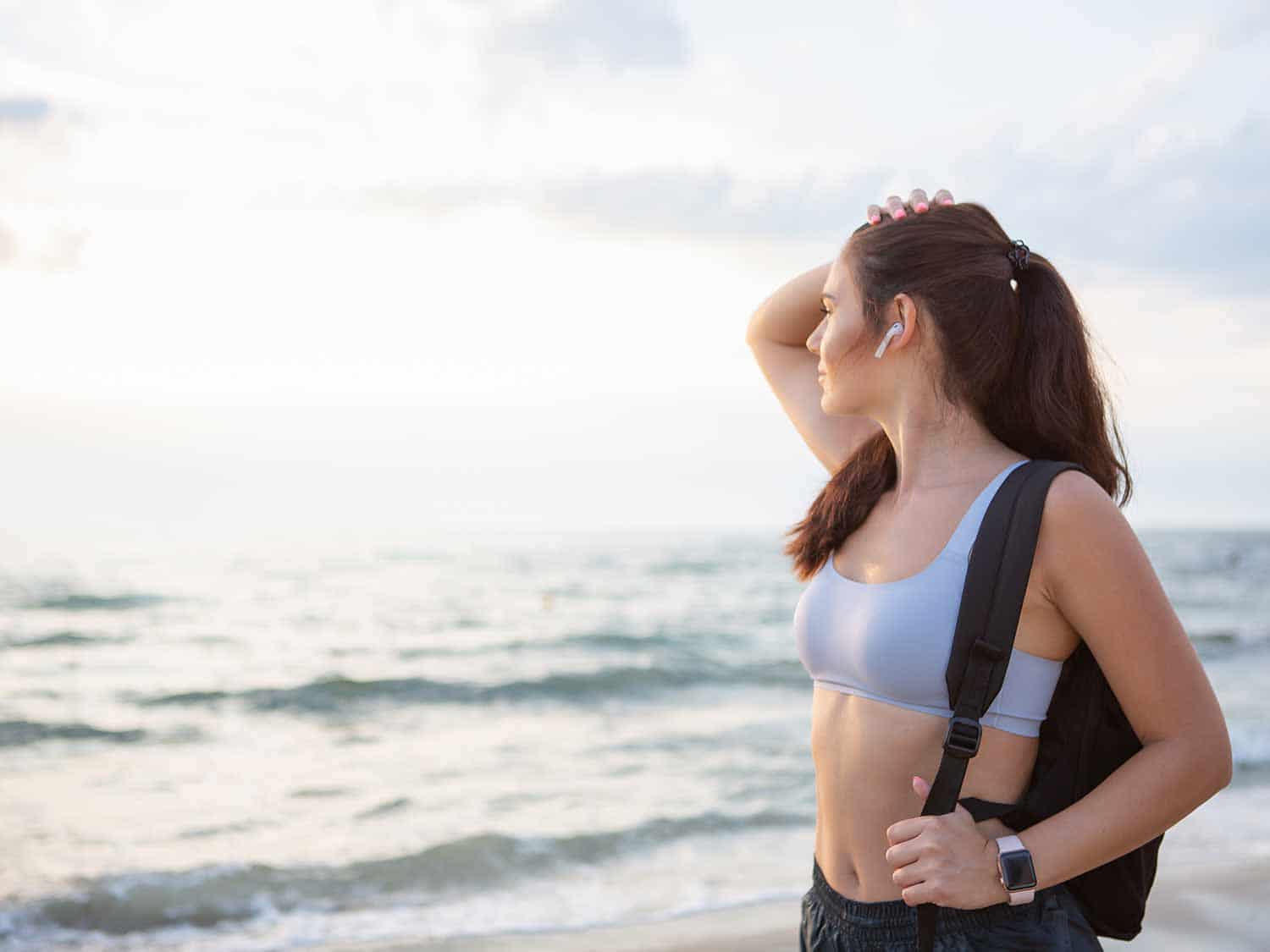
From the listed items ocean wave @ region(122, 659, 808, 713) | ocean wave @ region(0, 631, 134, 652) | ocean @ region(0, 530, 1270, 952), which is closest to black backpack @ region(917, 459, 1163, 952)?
ocean @ region(0, 530, 1270, 952)

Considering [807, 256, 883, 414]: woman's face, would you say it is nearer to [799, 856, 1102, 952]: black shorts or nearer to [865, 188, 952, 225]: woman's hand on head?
[865, 188, 952, 225]: woman's hand on head

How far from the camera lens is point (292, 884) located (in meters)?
6.27

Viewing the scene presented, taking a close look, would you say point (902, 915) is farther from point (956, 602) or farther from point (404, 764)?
point (404, 764)

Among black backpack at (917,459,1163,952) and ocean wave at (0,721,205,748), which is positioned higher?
black backpack at (917,459,1163,952)

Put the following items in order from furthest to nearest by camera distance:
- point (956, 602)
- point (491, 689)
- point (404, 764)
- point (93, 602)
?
point (93, 602) < point (491, 689) < point (404, 764) < point (956, 602)

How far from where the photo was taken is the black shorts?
1.74 m

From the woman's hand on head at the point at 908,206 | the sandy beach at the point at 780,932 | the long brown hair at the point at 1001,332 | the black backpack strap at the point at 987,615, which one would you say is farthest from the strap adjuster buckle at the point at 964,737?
the sandy beach at the point at 780,932

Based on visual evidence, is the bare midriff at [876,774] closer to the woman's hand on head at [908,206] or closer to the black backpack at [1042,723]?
the black backpack at [1042,723]

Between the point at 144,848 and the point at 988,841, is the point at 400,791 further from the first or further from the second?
the point at 988,841

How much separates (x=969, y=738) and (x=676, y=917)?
4154 millimetres

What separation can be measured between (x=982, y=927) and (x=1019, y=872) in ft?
0.49

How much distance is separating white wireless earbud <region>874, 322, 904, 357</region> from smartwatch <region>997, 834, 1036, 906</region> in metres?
0.82

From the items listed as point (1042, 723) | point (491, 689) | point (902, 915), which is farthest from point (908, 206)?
point (491, 689)

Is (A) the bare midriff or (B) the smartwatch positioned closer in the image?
(B) the smartwatch
